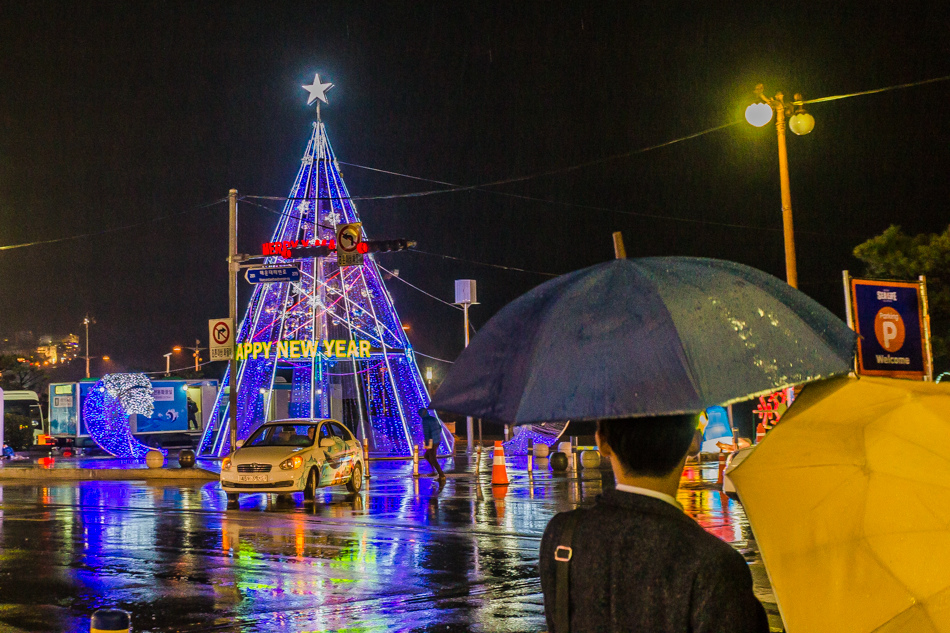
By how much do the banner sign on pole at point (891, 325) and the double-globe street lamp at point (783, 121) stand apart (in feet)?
20.5

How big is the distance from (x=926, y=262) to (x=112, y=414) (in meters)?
25.8

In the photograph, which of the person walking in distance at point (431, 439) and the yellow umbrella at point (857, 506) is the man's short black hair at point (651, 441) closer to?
the yellow umbrella at point (857, 506)

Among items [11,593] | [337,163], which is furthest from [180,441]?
[11,593]

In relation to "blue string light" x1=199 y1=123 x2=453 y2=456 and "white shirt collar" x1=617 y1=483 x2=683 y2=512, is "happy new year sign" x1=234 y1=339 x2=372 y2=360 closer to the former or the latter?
"blue string light" x1=199 y1=123 x2=453 y2=456

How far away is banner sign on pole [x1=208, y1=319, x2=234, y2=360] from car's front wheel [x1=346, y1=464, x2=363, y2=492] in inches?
244

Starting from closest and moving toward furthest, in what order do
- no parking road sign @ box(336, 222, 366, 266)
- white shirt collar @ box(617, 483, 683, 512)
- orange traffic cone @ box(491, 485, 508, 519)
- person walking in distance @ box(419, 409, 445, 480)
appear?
white shirt collar @ box(617, 483, 683, 512), orange traffic cone @ box(491, 485, 508, 519), person walking in distance @ box(419, 409, 445, 480), no parking road sign @ box(336, 222, 366, 266)

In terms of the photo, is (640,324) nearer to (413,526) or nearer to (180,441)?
(413,526)

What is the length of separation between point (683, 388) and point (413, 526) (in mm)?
11337

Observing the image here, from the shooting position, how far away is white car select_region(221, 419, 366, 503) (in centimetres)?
1714

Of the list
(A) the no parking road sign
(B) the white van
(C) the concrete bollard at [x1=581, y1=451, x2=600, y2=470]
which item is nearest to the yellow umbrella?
(A) the no parking road sign

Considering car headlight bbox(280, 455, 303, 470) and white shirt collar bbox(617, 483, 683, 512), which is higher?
white shirt collar bbox(617, 483, 683, 512)

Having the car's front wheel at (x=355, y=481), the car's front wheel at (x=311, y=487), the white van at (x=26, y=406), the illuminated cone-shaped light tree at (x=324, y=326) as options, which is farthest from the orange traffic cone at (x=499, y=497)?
the white van at (x=26, y=406)

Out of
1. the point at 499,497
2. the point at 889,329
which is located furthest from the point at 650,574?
the point at 499,497

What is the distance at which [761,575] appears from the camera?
9.55m
